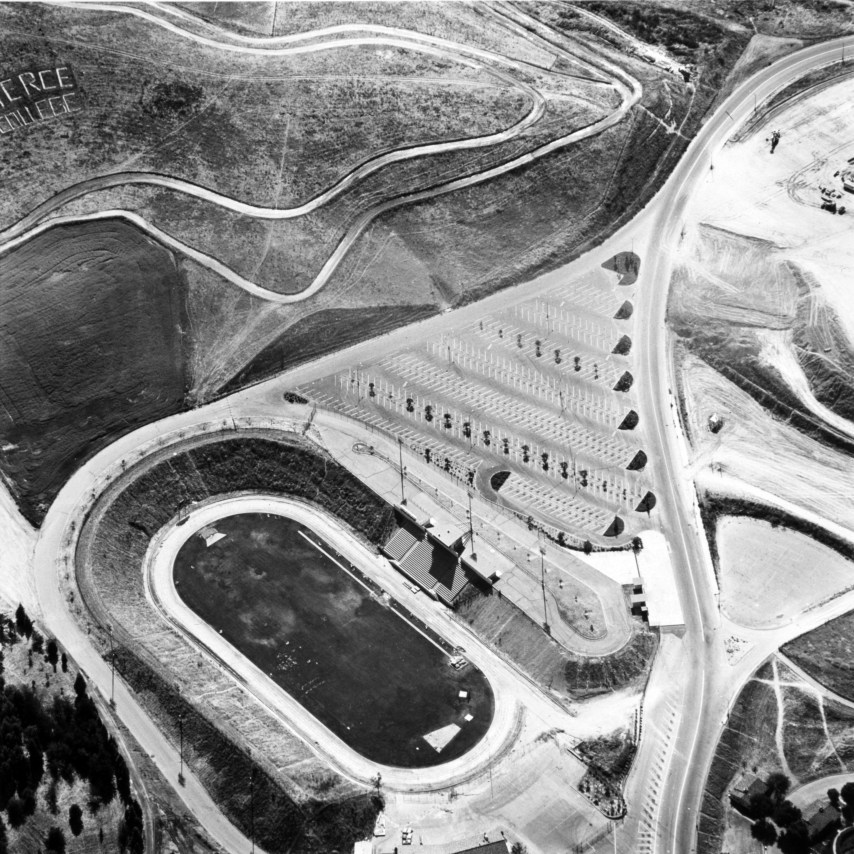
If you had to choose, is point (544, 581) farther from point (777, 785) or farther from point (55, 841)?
point (55, 841)

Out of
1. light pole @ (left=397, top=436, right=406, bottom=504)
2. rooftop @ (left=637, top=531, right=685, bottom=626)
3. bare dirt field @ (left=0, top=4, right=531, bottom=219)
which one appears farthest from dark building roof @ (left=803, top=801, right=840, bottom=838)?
bare dirt field @ (left=0, top=4, right=531, bottom=219)

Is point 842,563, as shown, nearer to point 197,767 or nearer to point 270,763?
point 270,763

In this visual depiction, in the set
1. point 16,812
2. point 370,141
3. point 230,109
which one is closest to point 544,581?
point 16,812

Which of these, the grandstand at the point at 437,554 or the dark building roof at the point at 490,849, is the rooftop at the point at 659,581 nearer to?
the grandstand at the point at 437,554

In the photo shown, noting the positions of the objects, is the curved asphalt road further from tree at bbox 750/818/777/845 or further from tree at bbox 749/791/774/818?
tree at bbox 750/818/777/845

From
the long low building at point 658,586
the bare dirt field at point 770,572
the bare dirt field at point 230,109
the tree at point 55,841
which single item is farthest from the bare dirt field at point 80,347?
the bare dirt field at point 770,572

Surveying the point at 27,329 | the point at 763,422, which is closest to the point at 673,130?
the point at 763,422
